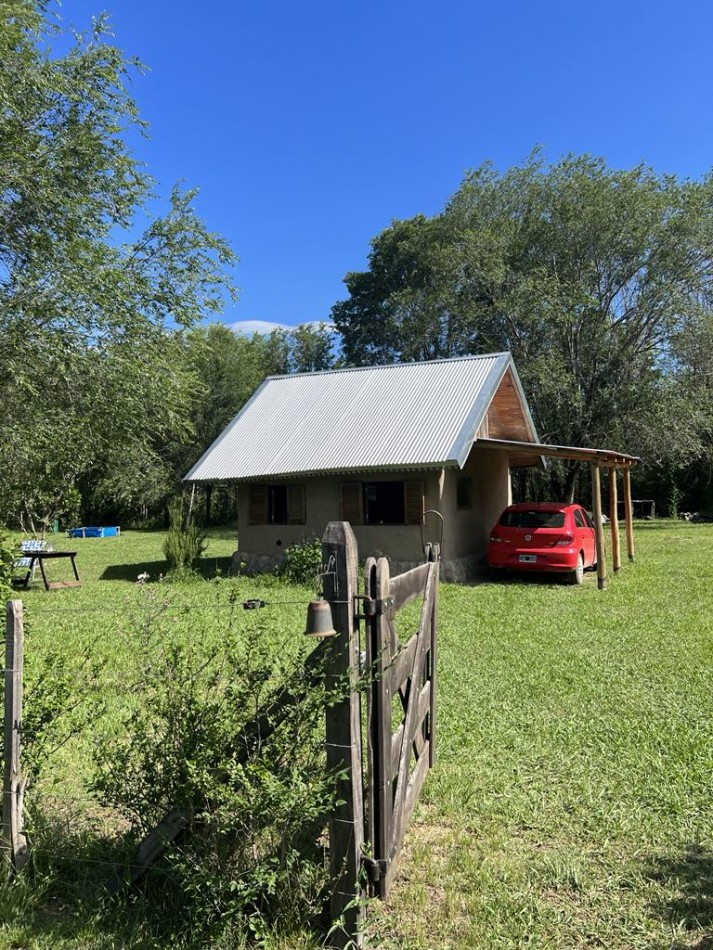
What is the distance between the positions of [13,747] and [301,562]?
36.6 feet

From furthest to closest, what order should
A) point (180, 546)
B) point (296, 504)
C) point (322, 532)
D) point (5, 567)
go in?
point (296, 504)
point (180, 546)
point (322, 532)
point (5, 567)

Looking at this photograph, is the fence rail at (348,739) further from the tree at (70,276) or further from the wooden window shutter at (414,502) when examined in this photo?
the wooden window shutter at (414,502)

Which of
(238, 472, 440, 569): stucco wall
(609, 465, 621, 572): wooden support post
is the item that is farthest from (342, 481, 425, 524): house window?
(609, 465, 621, 572): wooden support post

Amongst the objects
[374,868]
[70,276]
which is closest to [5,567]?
[374,868]

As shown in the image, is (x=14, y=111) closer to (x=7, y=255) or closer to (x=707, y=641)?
(x=7, y=255)

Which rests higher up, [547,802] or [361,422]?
[361,422]

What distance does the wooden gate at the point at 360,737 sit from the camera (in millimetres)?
2717

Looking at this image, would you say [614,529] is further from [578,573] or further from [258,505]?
[258,505]

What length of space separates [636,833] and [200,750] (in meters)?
2.58

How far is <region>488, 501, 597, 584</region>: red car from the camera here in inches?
531

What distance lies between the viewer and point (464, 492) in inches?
639

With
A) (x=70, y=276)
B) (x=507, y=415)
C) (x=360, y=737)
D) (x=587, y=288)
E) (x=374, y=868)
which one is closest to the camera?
(x=360, y=737)

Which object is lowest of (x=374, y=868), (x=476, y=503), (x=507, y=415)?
(x=374, y=868)

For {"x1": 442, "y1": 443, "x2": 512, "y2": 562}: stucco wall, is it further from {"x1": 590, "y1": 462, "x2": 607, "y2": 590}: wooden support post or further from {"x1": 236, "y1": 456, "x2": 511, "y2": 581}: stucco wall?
{"x1": 590, "y1": 462, "x2": 607, "y2": 590}: wooden support post
